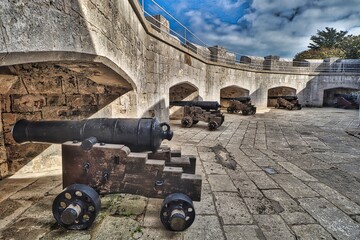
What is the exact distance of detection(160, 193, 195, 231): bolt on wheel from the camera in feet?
5.12

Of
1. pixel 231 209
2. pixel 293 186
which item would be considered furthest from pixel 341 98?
→ pixel 231 209

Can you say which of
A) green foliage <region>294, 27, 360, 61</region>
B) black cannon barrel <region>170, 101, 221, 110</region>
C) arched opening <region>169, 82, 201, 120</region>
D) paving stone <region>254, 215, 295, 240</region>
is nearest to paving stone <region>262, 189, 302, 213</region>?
paving stone <region>254, 215, 295, 240</region>

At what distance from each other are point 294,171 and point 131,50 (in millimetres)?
3164

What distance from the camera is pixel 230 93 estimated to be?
523 inches

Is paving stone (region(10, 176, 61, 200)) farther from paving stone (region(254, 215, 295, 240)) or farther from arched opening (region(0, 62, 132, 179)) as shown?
paving stone (region(254, 215, 295, 240))

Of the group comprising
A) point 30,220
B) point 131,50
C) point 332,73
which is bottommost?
point 30,220

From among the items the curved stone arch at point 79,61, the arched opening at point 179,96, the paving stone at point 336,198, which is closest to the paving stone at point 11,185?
the curved stone arch at point 79,61

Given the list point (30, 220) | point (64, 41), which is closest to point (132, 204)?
point (30, 220)

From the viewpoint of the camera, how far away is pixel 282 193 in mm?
2258

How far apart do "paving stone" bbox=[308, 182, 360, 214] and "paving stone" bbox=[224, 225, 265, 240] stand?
1021mm

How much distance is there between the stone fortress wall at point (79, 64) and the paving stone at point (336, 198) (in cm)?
286

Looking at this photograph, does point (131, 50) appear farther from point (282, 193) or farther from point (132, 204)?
point (282, 193)

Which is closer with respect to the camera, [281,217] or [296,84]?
[281,217]

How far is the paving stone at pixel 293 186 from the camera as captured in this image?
7.38ft
